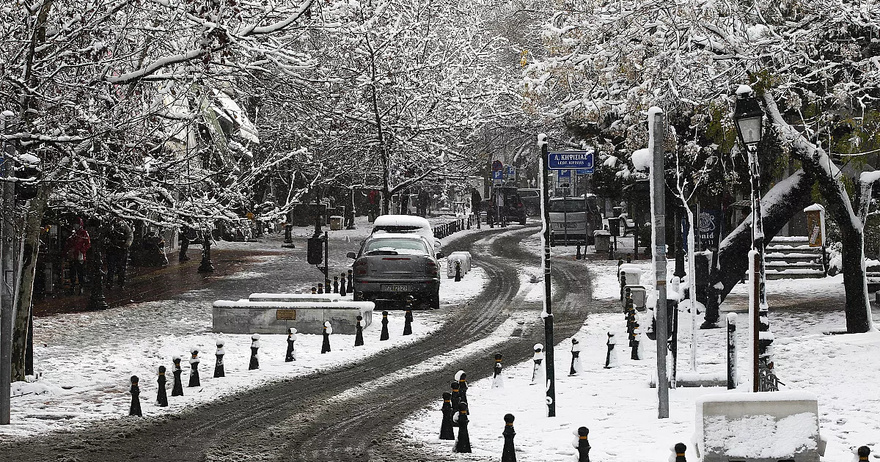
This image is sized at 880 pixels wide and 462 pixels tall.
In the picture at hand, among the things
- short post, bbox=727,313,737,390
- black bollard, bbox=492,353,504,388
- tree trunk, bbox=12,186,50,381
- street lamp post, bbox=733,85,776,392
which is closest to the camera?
street lamp post, bbox=733,85,776,392

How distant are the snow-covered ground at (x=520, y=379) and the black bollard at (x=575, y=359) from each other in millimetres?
169

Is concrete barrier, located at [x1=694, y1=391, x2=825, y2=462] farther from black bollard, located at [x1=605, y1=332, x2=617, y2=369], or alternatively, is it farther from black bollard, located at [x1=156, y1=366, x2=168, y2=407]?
black bollard, located at [x1=156, y1=366, x2=168, y2=407]

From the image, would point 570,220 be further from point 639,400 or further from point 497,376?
point 639,400

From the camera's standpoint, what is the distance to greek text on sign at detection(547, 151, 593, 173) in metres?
26.6

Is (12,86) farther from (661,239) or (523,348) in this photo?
(523,348)

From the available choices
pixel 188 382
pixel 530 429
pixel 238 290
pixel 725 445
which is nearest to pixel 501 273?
pixel 238 290

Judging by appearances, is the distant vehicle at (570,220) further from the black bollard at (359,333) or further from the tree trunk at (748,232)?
the black bollard at (359,333)

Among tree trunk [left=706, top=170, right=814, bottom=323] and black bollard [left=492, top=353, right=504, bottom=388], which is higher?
tree trunk [left=706, top=170, right=814, bottom=323]

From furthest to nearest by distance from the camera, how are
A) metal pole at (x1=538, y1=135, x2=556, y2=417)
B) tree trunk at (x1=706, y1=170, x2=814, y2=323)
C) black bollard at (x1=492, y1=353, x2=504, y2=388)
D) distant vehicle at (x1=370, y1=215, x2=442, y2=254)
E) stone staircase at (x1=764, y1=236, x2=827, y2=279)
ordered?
1. stone staircase at (x1=764, y1=236, x2=827, y2=279)
2. distant vehicle at (x1=370, y1=215, x2=442, y2=254)
3. tree trunk at (x1=706, y1=170, x2=814, y2=323)
4. black bollard at (x1=492, y1=353, x2=504, y2=388)
5. metal pole at (x1=538, y1=135, x2=556, y2=417)

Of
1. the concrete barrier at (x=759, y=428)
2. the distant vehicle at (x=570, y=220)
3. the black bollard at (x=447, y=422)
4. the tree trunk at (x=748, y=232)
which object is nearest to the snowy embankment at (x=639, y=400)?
the black bollard at (x=447, y=422)

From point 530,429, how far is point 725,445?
2756mm

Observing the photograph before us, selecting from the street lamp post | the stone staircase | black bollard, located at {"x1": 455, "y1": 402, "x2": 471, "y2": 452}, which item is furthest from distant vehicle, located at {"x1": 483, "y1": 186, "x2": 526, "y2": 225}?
black bollard, located at {"x1": 455, "y1": 402, "x2": 471, "y2": 452}

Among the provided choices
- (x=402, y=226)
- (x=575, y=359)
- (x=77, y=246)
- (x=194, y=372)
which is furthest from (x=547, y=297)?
(x=402, y=226)

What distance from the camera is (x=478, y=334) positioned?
19.8 m
